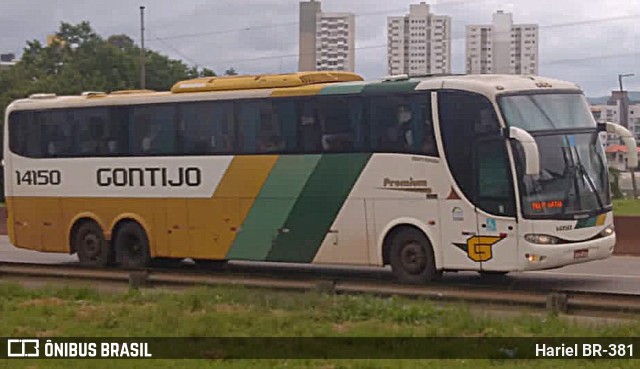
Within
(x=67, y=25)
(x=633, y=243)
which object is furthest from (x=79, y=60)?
(x=633, y=243)

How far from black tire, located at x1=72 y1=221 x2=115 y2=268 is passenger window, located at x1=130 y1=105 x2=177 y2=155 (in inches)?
74.0

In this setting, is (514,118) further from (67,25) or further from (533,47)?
(533,47)

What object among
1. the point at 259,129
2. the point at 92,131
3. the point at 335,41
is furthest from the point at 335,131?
the point at 335,41

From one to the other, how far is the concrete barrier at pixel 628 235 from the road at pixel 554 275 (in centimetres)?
46

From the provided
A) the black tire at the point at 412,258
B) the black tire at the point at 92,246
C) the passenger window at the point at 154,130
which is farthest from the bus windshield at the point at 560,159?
the black tire at the point at 92,246

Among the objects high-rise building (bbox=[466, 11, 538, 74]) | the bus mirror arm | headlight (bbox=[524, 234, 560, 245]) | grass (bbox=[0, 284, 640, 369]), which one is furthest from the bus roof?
high-rise building (bbox=[466, 11, 538, 74])

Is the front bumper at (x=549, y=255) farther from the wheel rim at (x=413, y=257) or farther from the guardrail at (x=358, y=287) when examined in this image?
the wheel rim at (x=413, y=257)

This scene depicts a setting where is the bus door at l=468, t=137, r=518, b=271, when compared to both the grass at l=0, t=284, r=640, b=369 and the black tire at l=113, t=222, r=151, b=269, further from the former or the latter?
the black tire at l=113, t=222, r=151, b=269

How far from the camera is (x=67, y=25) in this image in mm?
107750

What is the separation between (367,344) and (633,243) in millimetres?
14976

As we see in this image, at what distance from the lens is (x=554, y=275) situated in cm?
2120

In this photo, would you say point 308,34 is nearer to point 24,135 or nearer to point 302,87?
point 24,135

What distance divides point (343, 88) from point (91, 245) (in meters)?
6.46

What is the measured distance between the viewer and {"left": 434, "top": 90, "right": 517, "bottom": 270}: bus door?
17625 mm
